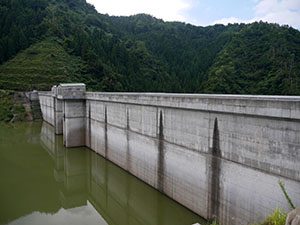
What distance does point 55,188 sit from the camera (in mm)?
17469

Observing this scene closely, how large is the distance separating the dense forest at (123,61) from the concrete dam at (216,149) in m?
33.8

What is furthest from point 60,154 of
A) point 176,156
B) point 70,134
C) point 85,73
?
point 85,73

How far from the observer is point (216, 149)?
10.9m

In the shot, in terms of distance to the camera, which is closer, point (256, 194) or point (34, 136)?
point (256, 194)

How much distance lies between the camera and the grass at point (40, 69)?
52.0m

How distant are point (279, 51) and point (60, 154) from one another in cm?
4433

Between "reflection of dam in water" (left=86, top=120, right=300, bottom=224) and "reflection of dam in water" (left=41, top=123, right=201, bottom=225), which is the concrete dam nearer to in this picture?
"reflection of dam in water" (left=86, top=120, right=300, bottom=224)

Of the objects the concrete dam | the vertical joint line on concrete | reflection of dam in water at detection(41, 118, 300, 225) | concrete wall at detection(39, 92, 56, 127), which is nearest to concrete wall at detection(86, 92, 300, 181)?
the concrete dam

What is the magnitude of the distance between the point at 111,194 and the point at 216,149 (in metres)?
7.19

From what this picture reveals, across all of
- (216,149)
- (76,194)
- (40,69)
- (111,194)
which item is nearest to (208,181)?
(216,149)

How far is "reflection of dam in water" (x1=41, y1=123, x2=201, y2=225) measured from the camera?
42.4 feet

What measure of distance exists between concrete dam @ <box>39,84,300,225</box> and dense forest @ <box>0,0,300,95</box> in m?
33.8

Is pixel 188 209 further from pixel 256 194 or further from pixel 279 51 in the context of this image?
pixel 279 51

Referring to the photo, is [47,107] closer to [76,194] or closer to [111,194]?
[76,194]
